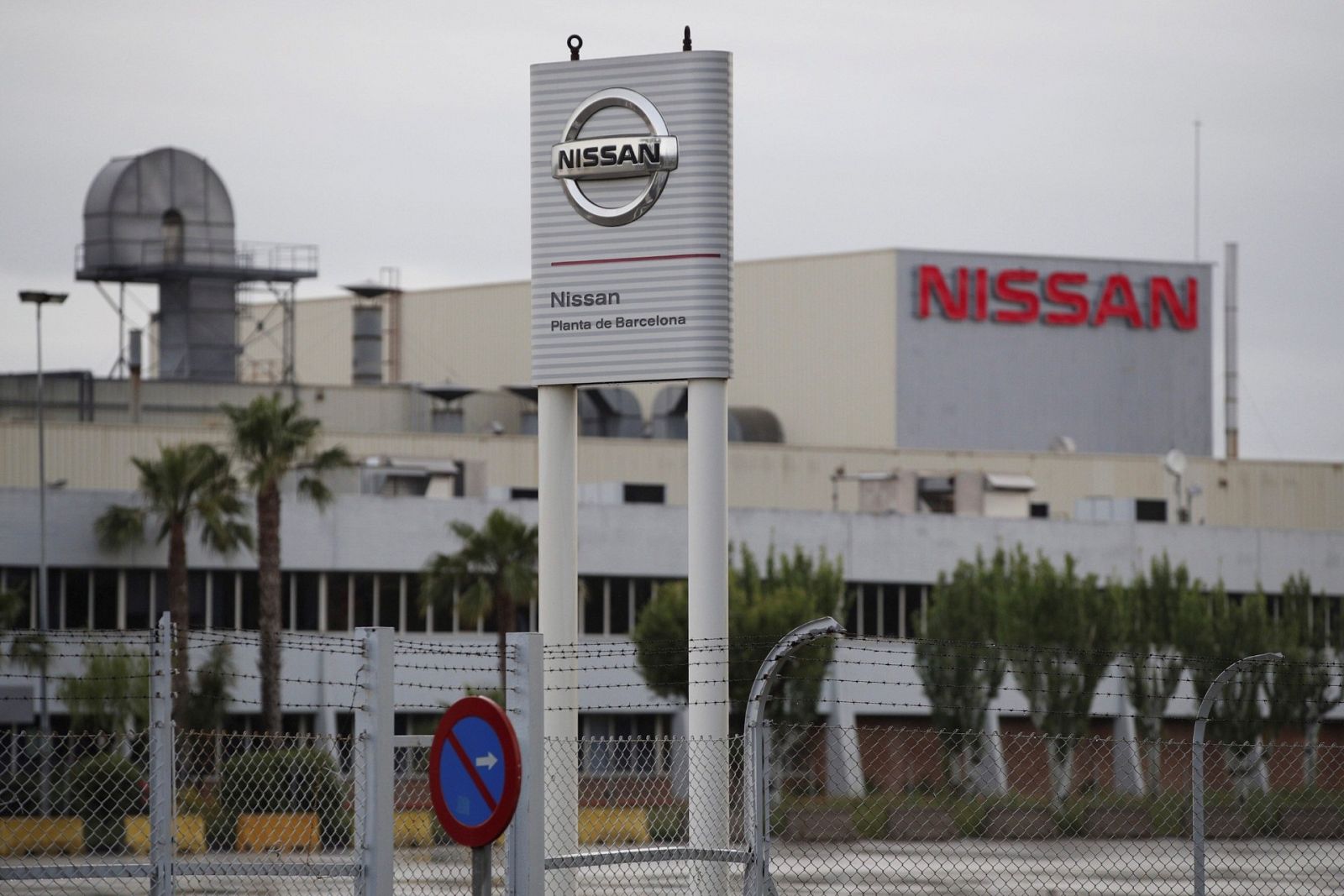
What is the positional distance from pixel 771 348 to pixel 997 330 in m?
8.35

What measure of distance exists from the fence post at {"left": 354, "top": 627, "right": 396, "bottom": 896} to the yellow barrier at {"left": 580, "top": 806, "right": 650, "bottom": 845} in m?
21.8

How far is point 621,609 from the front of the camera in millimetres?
55125

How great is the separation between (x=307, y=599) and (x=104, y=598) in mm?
5042

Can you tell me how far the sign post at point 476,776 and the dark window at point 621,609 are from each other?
1811 inches

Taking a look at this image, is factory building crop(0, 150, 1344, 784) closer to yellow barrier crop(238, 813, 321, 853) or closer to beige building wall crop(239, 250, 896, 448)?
beige building wall crop(239, 250, 896, 448)

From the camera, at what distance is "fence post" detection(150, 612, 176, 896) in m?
10.4

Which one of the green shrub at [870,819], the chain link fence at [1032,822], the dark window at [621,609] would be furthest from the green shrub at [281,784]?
the dark window at [621,609]

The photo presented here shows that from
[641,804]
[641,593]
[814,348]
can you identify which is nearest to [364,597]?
[641,593]

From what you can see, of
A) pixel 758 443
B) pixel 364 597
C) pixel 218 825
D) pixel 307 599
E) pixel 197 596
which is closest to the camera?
pixel 218 825

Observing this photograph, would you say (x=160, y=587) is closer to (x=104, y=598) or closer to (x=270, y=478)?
(x=104, y=598)

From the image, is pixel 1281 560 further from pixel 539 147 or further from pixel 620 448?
pixel 539 147

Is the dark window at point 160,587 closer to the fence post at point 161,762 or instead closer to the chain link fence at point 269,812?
the chain link fence at point 269,812

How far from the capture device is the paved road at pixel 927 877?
22.7 meters

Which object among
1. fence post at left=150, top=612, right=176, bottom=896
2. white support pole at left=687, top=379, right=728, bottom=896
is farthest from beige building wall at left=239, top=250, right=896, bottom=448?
fence post at left=150, top=612, right=176, bottom=896
